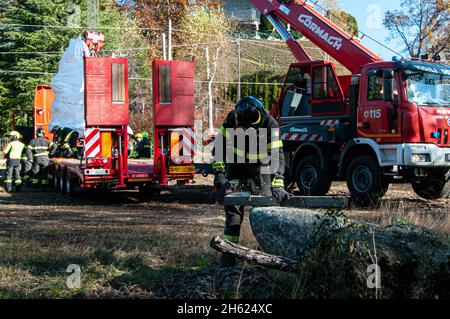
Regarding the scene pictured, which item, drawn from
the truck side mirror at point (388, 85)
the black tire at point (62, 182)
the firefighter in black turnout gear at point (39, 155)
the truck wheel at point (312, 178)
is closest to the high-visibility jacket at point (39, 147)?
the firefighter in black turnout gear at point (39, 155)

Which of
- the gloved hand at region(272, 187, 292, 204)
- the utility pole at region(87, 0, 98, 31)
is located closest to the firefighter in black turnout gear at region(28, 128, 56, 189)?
the gloved hand at region(272, 187, 292, 204)

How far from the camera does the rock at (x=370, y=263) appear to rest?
4.66 meters

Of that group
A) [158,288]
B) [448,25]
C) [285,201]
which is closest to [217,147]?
[285,201]

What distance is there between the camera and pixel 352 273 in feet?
15.3

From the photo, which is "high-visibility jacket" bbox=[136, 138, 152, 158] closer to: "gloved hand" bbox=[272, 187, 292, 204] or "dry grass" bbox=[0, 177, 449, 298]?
"dry grass" bbox=[0, 177, 449, 298]

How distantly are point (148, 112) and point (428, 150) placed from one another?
88.4 ft

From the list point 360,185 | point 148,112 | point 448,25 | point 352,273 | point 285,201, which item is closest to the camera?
point 352,273

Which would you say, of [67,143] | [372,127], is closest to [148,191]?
[67,143]

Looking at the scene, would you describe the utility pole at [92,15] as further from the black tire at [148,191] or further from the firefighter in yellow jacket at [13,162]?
the black tire at [148,191]

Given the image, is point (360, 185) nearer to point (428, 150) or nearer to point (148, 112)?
point (428, 150)

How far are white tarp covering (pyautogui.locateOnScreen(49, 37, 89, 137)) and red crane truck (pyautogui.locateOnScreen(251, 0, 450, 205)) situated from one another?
19.5 feet

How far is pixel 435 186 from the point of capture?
1290 centimetres

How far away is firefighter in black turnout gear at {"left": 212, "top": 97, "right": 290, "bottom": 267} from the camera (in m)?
6.63

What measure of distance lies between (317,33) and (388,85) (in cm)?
355
